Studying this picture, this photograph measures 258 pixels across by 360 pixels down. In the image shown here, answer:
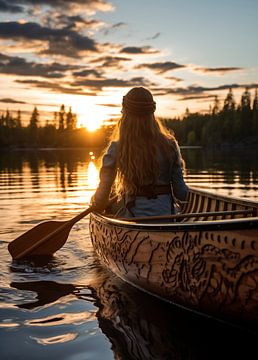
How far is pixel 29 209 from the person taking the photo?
11.8 meters

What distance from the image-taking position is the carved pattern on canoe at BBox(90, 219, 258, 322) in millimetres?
3500

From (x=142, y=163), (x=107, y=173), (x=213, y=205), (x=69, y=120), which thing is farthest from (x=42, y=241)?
(x=69, y=120)

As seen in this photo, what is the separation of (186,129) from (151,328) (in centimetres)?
14581

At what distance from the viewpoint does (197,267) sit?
3.95 meters

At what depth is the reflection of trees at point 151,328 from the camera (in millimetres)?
3719

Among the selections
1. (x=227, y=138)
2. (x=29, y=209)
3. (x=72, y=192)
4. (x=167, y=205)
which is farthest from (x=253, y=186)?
→ (x=227, y=138)

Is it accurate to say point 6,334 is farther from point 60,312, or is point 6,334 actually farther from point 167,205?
point 167,205

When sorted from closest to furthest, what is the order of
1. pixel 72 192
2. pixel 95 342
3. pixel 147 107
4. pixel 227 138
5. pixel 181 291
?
1. pixel 95 342
2. pixel 181 291
3. pixel 147 107
4. pixel 72 192
5. pixel 227 138

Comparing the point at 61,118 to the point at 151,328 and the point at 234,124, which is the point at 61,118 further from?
the point at 151,328

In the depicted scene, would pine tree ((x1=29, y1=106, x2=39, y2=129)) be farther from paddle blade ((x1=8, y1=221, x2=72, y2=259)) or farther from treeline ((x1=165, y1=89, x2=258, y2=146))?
paddle blade ((x1=8, y1=221, x2=72, y2=259))

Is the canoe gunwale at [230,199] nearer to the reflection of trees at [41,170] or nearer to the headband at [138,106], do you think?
the headband at [138,106]

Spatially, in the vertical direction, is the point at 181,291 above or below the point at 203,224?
below

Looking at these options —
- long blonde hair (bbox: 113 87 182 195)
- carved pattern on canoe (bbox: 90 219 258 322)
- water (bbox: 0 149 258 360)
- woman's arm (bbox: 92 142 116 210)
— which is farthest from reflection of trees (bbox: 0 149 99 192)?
carved pattern on canoe (bbox: 90 219 258 322)

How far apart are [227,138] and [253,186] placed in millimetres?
97881
